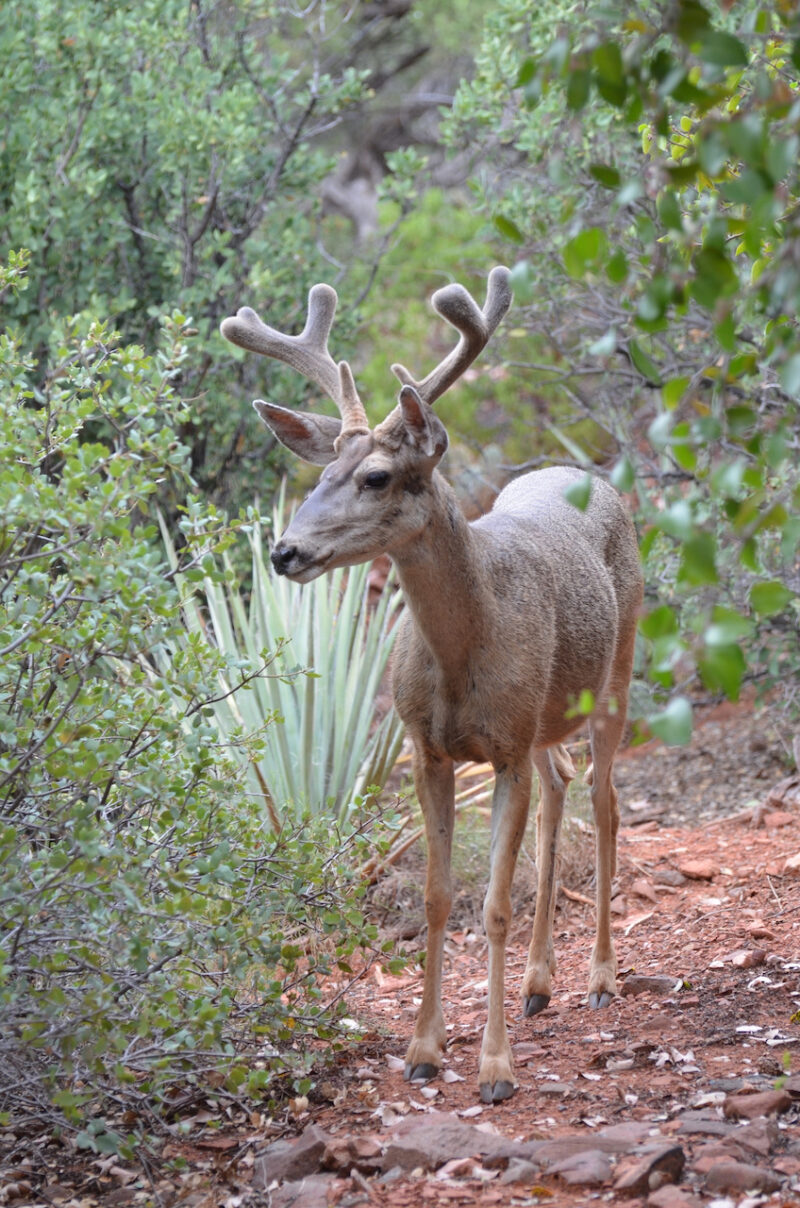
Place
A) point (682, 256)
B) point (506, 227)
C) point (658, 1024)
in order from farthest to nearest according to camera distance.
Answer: point (658, 1024)
point (682, 256)
point (506, 227)

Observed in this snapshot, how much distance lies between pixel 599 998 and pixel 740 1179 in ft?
6.98

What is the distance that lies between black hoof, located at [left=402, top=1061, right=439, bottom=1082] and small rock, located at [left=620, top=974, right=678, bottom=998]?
1.17 meters

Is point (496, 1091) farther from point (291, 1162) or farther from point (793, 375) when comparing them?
point (793, 375)

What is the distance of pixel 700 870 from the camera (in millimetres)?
7191

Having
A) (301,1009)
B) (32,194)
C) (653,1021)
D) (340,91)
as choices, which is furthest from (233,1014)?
(340,91)

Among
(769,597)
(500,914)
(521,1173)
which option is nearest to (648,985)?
(500,914)

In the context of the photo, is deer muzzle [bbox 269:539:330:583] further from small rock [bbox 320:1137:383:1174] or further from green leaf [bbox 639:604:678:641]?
green leaf [bbox 639:604:678:641]

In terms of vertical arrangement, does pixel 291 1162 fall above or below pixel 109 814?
below

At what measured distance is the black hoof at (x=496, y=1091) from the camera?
15.0 feet

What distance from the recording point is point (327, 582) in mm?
7887

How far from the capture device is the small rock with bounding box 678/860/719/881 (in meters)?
7.14

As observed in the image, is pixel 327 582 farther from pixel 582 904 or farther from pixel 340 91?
pixel 340 91

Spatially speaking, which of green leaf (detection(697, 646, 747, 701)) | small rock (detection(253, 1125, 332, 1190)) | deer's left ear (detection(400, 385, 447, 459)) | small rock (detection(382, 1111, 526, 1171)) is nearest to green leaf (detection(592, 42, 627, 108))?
green leaf (detection(697, 646, 747, 701))

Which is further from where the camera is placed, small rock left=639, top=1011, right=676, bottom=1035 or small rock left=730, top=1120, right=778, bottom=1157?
small rock left=639, top=1011, right=676, bottom=1035
